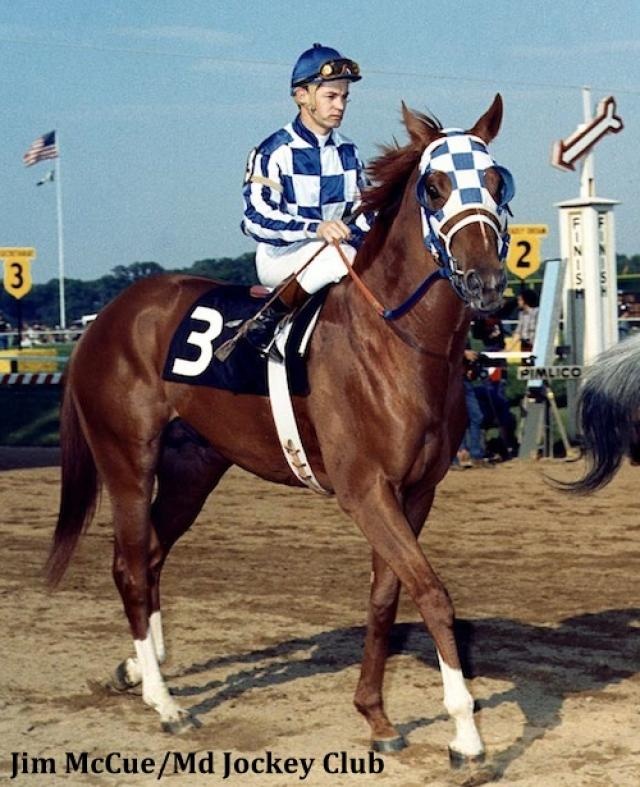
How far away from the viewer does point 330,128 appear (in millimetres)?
5457

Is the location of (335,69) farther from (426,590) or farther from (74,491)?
(74,491)

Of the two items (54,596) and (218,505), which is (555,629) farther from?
(218,505)

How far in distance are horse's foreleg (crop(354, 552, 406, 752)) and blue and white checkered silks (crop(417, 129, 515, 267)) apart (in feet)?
4.10

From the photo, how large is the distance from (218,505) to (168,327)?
5.49m

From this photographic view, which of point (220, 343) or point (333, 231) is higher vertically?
point (333, 231)

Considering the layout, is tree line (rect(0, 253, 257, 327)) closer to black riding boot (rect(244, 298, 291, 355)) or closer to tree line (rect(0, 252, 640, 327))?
tree line (rect(0, 252, 640, 327))

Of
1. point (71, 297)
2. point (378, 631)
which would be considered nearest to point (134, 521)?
point (378, 631)

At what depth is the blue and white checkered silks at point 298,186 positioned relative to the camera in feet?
17.7

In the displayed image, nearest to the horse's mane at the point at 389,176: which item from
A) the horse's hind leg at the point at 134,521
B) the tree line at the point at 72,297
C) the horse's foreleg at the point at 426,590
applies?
the horse's foreleg at the point at 426,590

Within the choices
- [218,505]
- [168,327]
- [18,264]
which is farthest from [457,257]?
[18,264]

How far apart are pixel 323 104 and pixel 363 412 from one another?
1307 mm

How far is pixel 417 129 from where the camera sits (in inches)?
193

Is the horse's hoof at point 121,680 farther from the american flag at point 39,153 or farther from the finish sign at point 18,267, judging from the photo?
the american flag at point 39,153

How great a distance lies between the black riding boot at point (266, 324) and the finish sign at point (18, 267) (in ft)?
57.8
